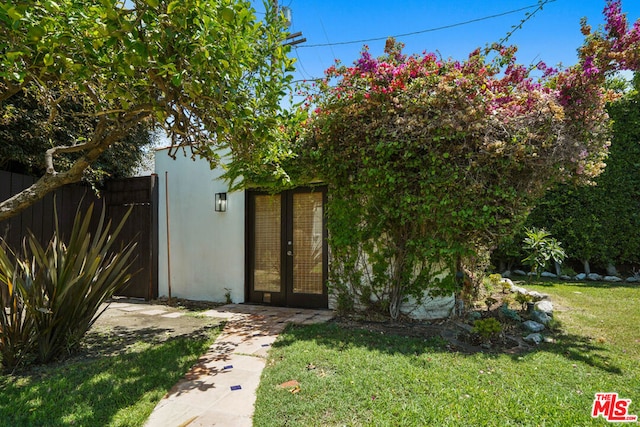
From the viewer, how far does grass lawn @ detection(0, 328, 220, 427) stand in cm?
246

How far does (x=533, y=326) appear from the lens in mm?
4414

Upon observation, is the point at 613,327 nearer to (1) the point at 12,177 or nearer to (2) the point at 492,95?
(2) the point at 492,95

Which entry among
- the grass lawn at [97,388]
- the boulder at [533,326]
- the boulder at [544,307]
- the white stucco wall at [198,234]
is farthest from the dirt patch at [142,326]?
the boulder at [544,307]

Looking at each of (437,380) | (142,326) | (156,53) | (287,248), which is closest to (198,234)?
(287,248)

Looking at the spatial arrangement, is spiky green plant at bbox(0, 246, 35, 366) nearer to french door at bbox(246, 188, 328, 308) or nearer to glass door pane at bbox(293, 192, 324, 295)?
french door at bbox(246, 188, 328, 308)

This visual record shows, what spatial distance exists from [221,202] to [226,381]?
4156mm

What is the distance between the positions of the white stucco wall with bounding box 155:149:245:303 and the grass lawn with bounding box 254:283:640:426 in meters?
2.67

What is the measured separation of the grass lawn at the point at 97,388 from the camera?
8.08 ft

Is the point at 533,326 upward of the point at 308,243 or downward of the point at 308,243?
downward

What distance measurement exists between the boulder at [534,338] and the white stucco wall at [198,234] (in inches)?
186

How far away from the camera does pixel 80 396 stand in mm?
2730

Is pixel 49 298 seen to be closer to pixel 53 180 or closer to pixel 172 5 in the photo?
pixel 53 180

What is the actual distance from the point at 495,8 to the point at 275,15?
4.77 meters

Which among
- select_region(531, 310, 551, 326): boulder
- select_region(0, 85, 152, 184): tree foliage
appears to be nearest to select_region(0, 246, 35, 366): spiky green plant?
select_region(0, 85, 152, 184): tree foliage
